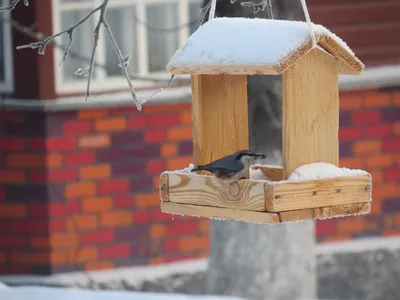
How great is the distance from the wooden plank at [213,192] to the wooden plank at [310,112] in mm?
172

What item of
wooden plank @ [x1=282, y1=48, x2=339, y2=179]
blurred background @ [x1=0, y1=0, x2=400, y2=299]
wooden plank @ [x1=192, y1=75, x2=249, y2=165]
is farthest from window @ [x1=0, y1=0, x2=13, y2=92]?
wooden plank @ [x1=282, y1=48, x2=339, y2=179]

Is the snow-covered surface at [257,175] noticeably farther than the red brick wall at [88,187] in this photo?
No

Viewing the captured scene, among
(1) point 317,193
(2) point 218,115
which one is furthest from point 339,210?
(2) point 218,115

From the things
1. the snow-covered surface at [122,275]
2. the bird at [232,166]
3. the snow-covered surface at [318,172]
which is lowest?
the snow-covered surface at [122,275]

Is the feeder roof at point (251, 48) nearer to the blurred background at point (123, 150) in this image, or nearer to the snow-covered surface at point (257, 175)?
the snow-covered surface at point (257, 175)

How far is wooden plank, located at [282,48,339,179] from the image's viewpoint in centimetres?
449

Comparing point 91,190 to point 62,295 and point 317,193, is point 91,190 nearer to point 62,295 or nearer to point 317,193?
point 62,295

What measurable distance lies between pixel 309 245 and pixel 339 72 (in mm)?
3306

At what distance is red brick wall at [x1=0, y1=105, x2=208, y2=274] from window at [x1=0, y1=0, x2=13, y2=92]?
21 centimetres

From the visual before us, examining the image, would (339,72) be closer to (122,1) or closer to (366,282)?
(122,1)

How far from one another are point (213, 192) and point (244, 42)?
58 cm

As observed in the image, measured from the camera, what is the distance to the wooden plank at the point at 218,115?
15.6 ft

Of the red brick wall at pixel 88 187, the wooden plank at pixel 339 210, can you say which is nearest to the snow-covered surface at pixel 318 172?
the wooden plank at pixel 339 210

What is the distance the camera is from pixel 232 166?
438 centimetres
